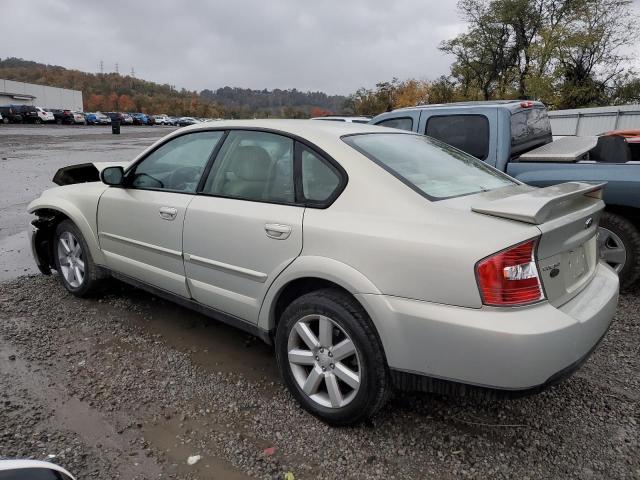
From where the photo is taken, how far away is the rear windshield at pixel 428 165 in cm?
265

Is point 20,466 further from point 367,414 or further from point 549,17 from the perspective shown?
point 549,17

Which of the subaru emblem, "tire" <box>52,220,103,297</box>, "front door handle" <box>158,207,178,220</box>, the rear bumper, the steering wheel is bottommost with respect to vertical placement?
"tire" <box>52,220,103,297</box>

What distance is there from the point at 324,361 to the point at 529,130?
4.20 metres

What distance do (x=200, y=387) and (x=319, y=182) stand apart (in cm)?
149

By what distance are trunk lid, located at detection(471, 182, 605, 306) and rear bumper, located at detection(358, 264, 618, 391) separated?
140 mm

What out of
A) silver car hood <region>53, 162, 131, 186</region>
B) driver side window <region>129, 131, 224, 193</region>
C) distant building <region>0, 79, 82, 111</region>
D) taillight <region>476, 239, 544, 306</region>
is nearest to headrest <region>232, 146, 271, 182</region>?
driver side window <region>129, 131, 224, 193</region>

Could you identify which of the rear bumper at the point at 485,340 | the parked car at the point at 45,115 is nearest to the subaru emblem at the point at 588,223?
the rear bumper at the point at 485,340

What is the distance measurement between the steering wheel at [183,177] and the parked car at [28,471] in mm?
2178

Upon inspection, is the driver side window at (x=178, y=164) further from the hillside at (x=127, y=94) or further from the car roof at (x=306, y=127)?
the hillside at (x=127, y=94)

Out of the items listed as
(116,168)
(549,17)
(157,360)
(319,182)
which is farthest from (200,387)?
(549,17)

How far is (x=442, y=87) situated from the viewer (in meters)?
43.5

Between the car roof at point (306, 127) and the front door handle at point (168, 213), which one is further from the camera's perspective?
the front door handle at point (168, 213)

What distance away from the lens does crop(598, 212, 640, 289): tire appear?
4.36m

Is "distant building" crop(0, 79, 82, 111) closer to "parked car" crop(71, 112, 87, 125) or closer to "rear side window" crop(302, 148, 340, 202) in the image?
"parked car" crop(71, 112, 87, 125)
